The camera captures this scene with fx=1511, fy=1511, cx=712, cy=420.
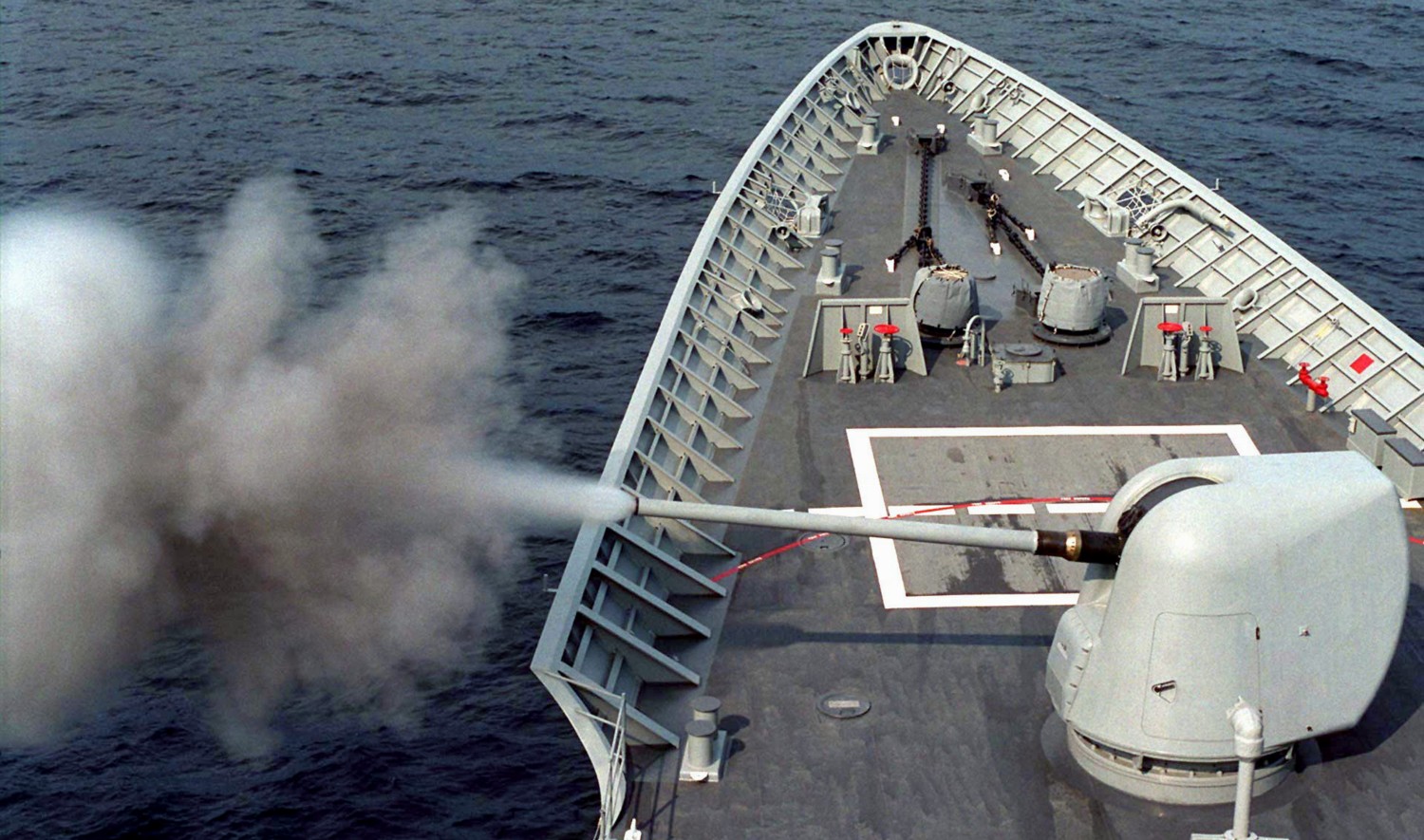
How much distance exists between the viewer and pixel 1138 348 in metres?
17.6

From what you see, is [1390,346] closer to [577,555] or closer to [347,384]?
[577,555]

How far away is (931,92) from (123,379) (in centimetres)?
1697

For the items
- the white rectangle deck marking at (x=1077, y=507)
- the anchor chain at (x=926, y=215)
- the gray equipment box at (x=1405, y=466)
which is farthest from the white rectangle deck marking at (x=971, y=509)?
the anchor chain at (x=926, y=215)

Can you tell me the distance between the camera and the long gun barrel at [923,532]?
988 cm

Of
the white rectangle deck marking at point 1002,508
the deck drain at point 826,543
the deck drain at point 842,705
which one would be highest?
the white rectangle deck marking at point 1002,508

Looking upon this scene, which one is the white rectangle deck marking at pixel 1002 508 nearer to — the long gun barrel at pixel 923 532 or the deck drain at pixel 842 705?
the deck drain at pixel 842 705

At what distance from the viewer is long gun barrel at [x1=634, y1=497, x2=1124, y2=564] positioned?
9.88 m

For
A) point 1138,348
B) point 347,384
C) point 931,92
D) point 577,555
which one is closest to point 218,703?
point 347,384

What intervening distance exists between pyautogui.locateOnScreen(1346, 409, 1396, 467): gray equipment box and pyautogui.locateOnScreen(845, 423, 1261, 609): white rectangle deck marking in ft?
3.40

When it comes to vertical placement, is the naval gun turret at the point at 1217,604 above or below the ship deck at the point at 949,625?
above

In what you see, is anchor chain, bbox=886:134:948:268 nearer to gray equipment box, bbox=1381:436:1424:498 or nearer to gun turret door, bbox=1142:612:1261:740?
gray equipment box, bbox=1381:436:1424:498

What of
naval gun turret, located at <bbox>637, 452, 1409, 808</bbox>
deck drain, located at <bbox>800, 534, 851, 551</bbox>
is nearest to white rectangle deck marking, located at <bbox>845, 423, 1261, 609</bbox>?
deck drain, located at <bbox>800, 534, 851, 551</bbox>

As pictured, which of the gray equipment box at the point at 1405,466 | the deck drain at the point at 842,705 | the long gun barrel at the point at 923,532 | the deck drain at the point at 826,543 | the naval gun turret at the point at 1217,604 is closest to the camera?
the naval gun turret at the point at 1217,604

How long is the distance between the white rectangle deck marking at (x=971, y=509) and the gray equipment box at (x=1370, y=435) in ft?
3.40
